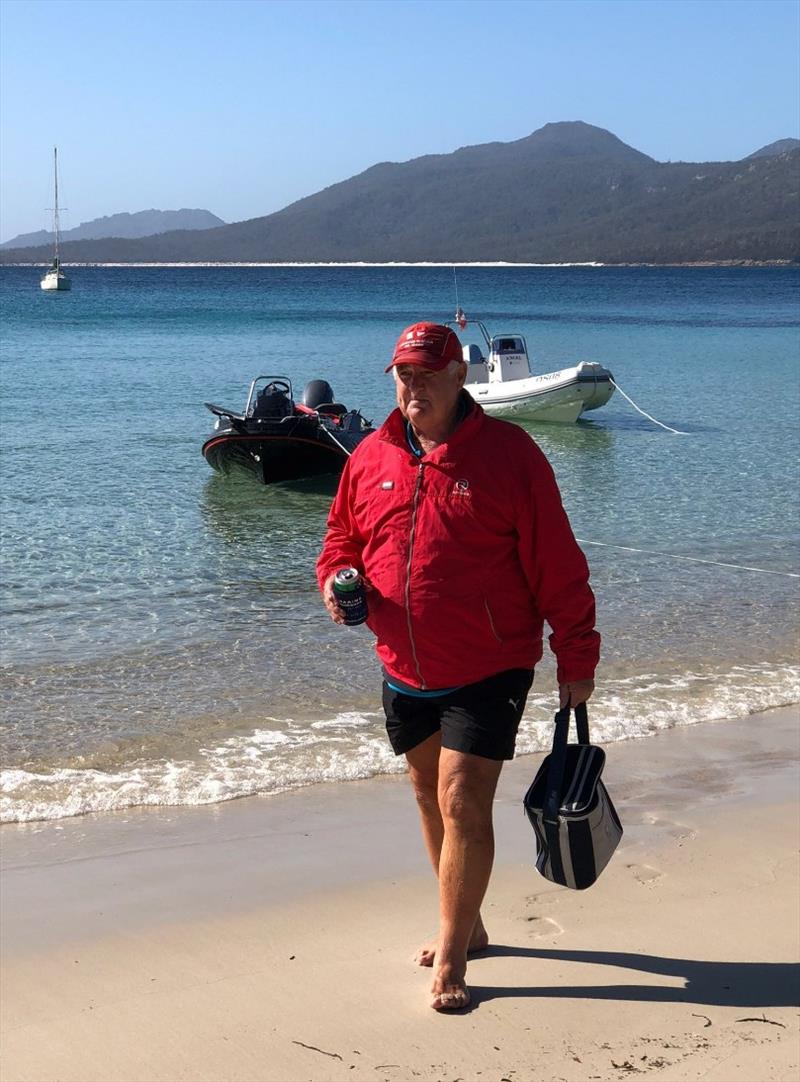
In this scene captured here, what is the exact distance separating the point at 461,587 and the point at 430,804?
690 mm

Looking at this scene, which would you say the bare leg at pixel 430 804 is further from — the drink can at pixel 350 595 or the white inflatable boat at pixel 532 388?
the white inflatable boat at pixel 532 388

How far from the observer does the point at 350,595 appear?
344cm

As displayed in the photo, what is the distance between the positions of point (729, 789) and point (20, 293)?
305 ft

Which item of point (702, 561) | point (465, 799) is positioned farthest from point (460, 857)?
point (702, 561)

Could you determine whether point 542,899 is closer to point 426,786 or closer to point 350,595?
point 426,786

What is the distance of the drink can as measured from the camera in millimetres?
3434

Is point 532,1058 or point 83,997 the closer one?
point 532,1058

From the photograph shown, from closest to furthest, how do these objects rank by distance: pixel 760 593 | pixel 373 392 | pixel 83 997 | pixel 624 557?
pixel 83 997
pixel 760 593
pixel 624 557
pixel 373 392

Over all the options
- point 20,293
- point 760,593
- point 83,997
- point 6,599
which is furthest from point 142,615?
→ point 20,293

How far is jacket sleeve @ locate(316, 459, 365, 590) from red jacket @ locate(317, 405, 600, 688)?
154mm

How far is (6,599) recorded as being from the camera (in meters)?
9.23

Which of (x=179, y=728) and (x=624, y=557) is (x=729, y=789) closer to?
(x=179, y=728)

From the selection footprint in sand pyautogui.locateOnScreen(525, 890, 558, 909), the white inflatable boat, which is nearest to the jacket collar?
footprint in sand pyautogui.locateOnScreen(525, 890, 558, 909)

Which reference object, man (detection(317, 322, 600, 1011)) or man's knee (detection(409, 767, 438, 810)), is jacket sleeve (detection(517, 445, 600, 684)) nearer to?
man (detection(317, 322, 600, 1011))
